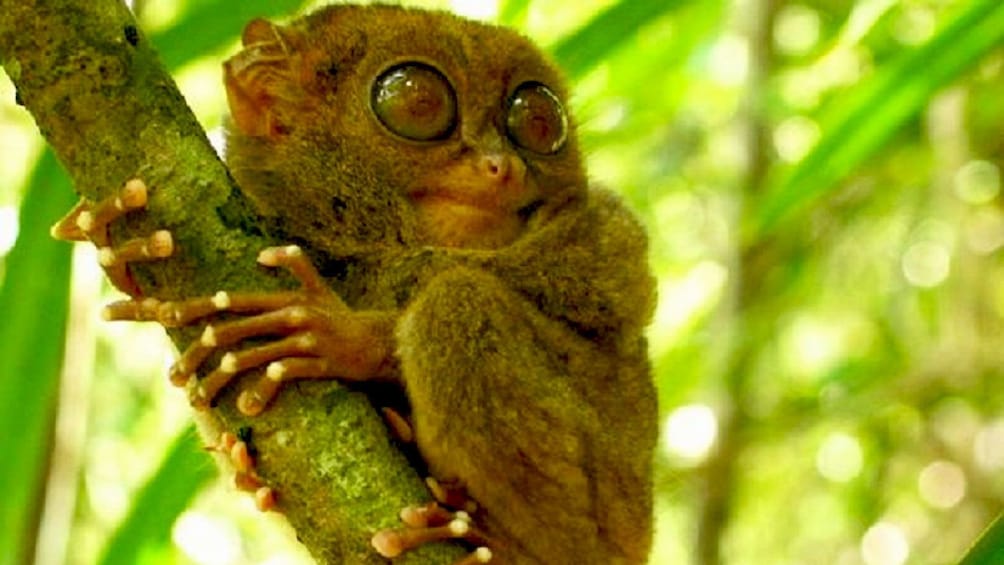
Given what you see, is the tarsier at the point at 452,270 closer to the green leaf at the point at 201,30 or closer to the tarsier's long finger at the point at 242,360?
the tarsier's long finger at the point at 242,360

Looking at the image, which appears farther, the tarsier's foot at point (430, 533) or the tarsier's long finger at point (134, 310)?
the tarsier's long finger at point (134, 310)

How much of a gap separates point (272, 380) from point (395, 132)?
3.51 ft

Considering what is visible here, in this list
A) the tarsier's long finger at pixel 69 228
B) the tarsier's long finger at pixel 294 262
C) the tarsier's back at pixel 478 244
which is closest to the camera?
the tarsier's long finger at pixel 294 262

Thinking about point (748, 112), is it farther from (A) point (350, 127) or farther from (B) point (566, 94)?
(A) point (350, 127)

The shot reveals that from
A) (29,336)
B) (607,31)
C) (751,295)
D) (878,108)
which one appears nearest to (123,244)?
(29,336)

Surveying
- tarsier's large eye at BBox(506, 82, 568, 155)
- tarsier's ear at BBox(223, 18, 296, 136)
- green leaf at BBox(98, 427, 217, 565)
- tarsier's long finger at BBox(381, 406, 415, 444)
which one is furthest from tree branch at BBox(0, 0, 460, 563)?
tarsier's large eye at BBox(506, 82, 568, 155)

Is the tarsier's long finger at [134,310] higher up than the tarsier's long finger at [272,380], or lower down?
higher up

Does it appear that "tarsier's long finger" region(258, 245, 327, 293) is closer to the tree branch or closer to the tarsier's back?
the tree branch

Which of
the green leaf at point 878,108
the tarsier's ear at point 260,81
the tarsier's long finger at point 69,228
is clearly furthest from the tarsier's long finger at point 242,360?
the green leaf at point 878,108

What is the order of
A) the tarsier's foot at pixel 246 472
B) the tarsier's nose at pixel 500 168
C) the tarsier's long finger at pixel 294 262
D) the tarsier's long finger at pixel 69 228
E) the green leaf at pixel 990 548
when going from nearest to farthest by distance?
the green leaf at pixel 990 548
the tarsier's foot at pixel 246 472
the tarsier's long finger at pixel 294 262
the tarsier's long finger at pixel 69 228
the tarsier's nose at pixel 500 168

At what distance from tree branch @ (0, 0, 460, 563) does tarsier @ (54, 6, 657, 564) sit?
3 cm

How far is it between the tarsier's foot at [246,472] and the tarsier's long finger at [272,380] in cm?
5

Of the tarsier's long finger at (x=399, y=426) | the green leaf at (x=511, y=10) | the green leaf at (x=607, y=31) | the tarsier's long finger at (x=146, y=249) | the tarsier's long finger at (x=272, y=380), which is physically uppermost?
the green leaf at (x=511, y=10)

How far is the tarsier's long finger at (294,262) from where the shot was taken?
2.16m
